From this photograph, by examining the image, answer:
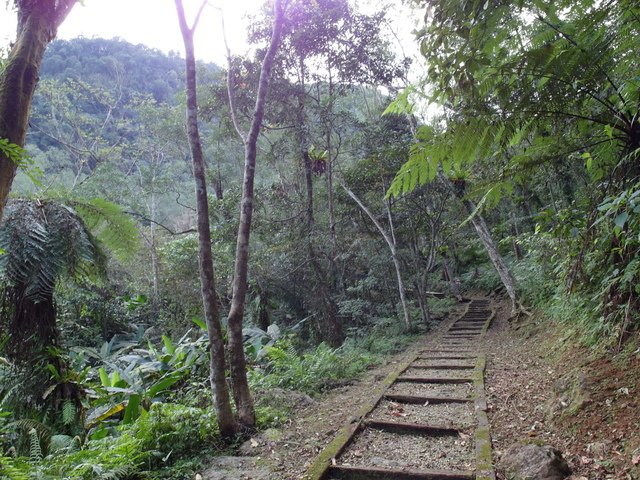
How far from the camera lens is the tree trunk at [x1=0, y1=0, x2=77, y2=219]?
→ 58.4 inches

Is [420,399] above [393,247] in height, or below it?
below

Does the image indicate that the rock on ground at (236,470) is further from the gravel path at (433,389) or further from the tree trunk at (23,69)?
the tree trunk at (23,69)

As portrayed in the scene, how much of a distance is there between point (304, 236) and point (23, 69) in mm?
9067

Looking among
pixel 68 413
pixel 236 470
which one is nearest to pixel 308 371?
pixel 236 470

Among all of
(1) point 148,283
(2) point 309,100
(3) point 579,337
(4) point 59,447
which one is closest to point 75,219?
(4) point 59,447

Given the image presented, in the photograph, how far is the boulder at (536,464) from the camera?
2504mm

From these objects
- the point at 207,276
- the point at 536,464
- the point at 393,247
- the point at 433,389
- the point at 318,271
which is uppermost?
the point at 393,247

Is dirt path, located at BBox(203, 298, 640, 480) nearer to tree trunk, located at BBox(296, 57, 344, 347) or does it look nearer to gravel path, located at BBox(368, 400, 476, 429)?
gravel path, located at BBox(368, 400, 476, 429)

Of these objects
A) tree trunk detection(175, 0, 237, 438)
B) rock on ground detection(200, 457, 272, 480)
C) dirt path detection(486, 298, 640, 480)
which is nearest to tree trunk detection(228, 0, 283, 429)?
tree trunk detection(175, 0, 237, 438)

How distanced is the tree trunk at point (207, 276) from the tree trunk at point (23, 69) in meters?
2.12

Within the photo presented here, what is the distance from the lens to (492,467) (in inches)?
110

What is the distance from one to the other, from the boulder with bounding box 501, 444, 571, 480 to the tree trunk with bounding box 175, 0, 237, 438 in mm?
2499

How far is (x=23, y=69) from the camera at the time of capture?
164 centimetres

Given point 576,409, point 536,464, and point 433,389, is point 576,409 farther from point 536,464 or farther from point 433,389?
point 433,389
